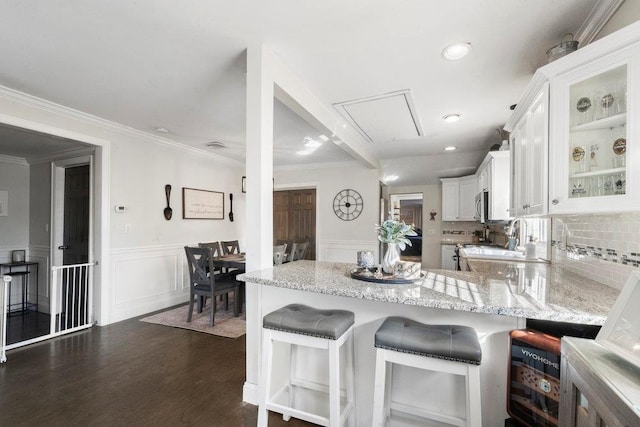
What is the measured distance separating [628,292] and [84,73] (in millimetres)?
3412

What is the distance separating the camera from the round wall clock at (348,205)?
5.43 m

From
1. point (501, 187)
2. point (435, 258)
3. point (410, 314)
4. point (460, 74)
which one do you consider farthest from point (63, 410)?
point (435, 258)

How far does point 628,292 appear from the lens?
0.83 meters

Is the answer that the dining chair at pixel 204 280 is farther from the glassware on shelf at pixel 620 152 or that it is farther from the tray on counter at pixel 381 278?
the glassware on shelf at pixel 620 152

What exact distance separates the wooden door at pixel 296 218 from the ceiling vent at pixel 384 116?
2.24 metres

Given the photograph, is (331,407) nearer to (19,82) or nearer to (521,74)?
(521,74)

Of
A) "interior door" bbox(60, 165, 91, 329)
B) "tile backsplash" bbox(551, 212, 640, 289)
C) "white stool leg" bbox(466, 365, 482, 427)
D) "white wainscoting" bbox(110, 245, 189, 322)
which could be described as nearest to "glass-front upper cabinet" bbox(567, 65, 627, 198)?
"tile backsplash" bbox(551, 212, 640, 289)

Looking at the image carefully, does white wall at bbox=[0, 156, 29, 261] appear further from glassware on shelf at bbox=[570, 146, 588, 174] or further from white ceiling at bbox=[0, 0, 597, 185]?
glassware on shelf at bbox=[570, 146, 588, 174]

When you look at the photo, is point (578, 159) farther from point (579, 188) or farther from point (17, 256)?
point (17, 256)

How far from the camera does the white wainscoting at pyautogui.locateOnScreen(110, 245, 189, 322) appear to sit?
364 centimetres

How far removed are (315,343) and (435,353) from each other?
0.57 meters

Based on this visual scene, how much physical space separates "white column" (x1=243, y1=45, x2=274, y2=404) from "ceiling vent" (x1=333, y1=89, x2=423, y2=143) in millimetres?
1147

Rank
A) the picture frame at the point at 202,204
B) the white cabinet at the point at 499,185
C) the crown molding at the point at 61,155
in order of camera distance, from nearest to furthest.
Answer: the white cabinet at the point at 499,185
the crown molding at the point at 61,155
the picture frame at the point at 202,204

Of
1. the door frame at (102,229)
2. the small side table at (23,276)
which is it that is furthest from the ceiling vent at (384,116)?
the small side table at (23,276)
